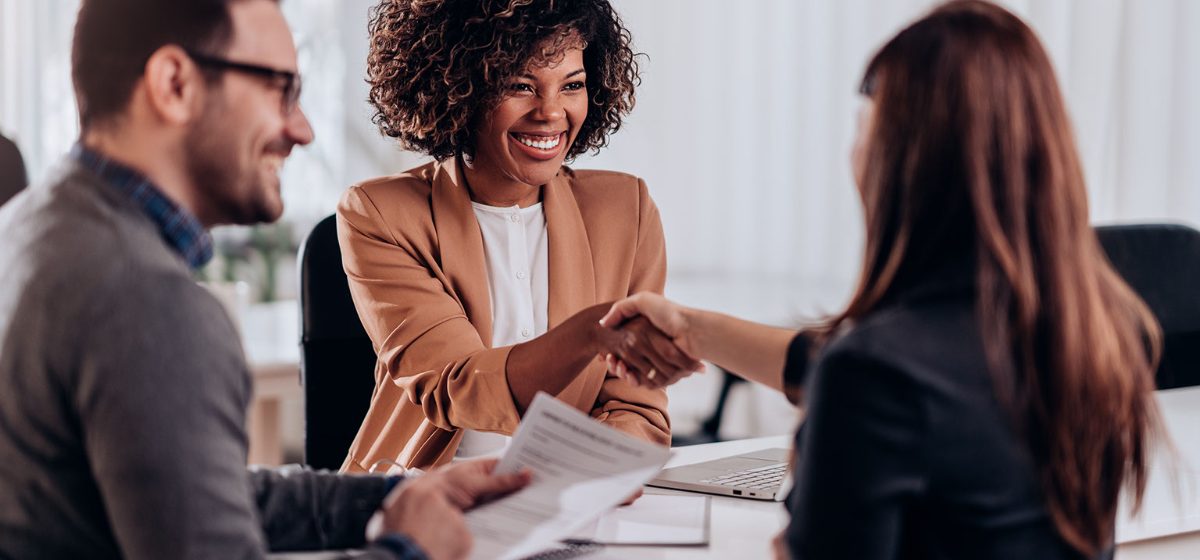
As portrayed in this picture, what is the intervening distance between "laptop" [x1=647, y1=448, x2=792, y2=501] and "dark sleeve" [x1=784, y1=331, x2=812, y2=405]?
19cm

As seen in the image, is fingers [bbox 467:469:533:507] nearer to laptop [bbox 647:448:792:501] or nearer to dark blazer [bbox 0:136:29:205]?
laptop [bbox 647:448:792:501]

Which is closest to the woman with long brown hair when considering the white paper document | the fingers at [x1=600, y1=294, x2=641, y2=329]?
the white paper document

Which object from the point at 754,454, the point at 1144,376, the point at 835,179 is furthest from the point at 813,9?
the point at 1144,376

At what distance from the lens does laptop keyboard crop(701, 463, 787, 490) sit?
1.68 metres

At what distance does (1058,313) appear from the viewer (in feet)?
3.43

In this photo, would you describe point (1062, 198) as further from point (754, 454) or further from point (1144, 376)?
point (754, 454)

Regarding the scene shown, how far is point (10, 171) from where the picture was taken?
2.56 m

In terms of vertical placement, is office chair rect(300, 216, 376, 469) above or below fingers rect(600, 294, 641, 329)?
below

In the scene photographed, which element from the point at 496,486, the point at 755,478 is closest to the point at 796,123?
the point at 755,478

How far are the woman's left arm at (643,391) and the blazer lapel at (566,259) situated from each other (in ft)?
0.35

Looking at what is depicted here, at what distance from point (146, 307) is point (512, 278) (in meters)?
1.17

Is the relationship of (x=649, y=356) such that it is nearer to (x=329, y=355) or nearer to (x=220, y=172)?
(x=329, y=355)

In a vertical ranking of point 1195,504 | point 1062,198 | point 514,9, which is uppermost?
point 514,9

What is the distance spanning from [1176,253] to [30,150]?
3.72 m
